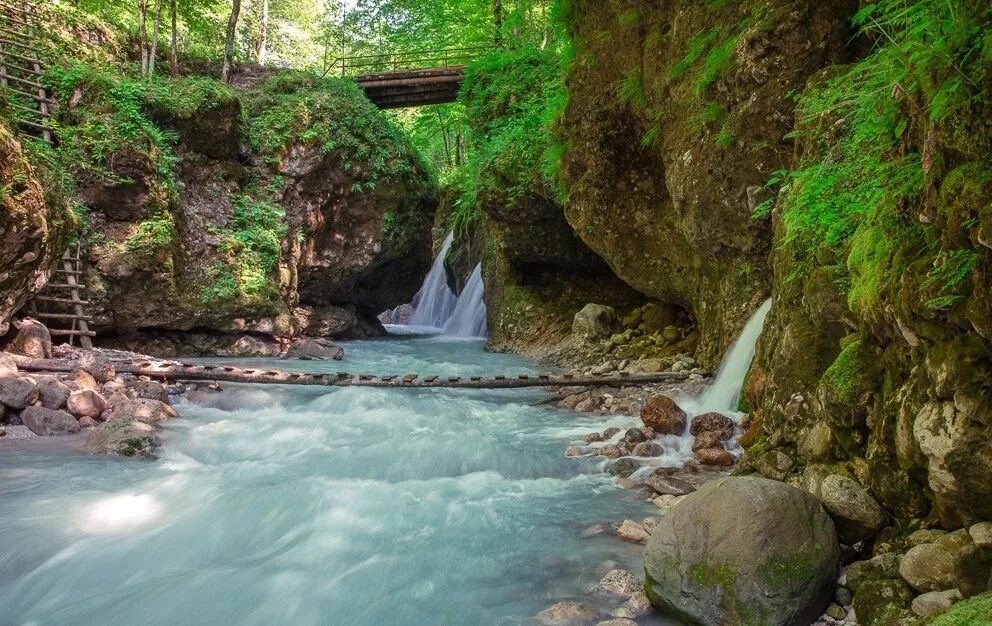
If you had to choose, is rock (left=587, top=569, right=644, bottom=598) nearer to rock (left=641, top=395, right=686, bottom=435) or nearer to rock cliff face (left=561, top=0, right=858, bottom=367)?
rock (left=641, top=395, right=686, bottom=435)

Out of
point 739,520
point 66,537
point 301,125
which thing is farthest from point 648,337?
point 301,125

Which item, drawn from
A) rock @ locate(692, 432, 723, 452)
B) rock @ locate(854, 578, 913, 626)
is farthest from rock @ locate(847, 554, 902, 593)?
rock @ locate(692, 432, 723, 452)

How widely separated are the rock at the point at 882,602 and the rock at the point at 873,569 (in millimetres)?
47

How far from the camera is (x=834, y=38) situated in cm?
536

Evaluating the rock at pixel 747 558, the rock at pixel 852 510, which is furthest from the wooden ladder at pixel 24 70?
the rock at pixel 852 510

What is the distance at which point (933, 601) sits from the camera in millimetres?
2270

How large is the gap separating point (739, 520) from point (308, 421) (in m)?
5.26

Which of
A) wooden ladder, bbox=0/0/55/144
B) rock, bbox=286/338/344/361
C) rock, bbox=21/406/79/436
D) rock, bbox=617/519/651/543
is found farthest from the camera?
rock, bbox=286/338/344/361

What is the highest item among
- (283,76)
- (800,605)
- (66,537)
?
(283,76)

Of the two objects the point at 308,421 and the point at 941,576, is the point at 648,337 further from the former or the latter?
the point at 941,576

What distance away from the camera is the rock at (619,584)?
10.2ft

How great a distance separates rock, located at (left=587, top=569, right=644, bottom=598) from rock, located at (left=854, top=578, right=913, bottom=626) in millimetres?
1023

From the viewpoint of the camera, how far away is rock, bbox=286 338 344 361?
12320mm

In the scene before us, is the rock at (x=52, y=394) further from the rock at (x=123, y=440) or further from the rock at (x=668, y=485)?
the rock at (x=668, y=485)
